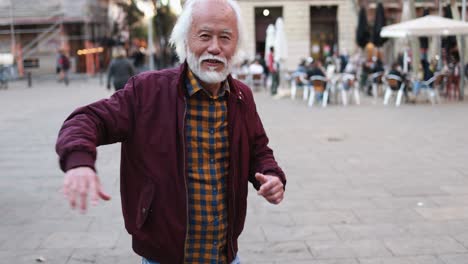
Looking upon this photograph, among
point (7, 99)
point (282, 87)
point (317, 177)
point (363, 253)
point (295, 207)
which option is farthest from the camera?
point (282, 87)

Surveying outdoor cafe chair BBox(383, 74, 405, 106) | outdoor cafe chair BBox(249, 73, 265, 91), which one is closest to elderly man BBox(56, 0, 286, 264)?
outdoor cafe chair BBox(383, 74, 405, 106)

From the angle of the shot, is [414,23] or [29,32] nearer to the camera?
[414,23]

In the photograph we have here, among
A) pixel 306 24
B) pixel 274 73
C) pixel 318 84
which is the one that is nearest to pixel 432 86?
pixel 318 84

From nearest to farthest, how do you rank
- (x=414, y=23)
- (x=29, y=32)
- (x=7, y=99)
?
(x=414, y=23)
(x=7, y=99)
(x=29, y=32)

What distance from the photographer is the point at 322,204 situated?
21.9 feet

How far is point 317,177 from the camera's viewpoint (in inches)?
319

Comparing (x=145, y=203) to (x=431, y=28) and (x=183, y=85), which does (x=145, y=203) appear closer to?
(x=183, y=85)

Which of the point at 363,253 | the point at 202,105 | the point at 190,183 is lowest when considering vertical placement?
the point at 363,253

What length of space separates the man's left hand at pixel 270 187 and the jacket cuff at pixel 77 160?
0.69 metres

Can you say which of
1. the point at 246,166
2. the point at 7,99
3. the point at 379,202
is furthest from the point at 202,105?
the point at 7,99

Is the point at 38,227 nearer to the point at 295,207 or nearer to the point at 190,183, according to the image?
the point at 295,207

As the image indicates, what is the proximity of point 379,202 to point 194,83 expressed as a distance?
4540mm

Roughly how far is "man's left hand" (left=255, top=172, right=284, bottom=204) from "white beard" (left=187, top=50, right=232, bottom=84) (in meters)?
0.42

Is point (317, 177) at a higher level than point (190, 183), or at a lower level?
lower
